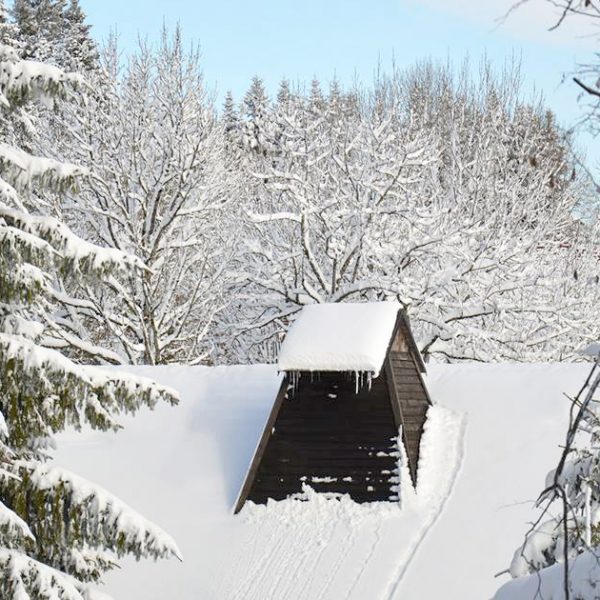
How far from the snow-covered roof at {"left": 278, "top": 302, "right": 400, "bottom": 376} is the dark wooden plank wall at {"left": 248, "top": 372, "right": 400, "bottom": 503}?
44 cm

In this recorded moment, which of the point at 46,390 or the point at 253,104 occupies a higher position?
the point at 253,104

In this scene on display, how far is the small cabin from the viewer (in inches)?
521

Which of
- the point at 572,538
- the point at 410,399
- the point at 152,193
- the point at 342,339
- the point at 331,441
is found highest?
the point at 152,193

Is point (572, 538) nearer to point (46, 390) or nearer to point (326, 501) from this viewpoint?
point (46, 390)

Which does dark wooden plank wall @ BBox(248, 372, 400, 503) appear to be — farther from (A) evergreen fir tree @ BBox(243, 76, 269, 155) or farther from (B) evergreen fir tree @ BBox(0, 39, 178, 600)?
(A) evergreen fir tree @ BBox(243, 76, 269, 155)

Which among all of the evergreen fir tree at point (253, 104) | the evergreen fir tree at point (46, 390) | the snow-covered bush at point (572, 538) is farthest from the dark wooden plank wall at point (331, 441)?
the evergreen fir tree at point (253, 104)

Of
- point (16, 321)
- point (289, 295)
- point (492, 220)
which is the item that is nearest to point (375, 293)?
point (289, 295)

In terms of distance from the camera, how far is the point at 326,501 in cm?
1311

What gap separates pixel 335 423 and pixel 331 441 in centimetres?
27

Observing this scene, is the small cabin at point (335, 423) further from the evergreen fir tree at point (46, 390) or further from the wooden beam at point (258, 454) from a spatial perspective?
the evergreen fir tree at point (46, 390)

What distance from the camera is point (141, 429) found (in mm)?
16047

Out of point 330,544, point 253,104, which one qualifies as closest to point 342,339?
point 330,544

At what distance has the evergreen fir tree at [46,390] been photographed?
22.5 feet

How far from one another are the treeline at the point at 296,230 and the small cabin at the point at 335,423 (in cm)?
630
